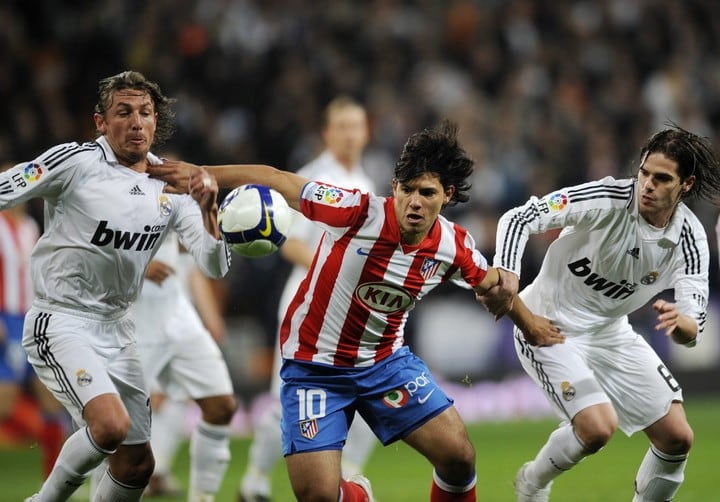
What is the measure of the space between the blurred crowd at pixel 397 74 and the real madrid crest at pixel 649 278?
6769 mm

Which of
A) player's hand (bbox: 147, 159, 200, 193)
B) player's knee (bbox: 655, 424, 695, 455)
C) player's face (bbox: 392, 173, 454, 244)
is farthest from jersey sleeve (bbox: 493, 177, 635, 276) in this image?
player's hand (bbox: 147, 159, 200, 193)

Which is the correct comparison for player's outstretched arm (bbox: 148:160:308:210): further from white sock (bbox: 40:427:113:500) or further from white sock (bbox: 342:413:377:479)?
white sock (bbox: 342:413:377:479)

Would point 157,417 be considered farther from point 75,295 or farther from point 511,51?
point 511,51

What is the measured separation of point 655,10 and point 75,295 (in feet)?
39.1

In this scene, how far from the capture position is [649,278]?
5973mm

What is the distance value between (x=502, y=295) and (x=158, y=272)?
7.58 feet

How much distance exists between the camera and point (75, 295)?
5.38 m

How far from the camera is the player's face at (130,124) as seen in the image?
5449mm

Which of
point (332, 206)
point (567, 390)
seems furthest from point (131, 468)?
Answer: point (567, 390)

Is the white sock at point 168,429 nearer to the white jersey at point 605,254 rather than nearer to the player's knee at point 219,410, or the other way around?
the player's knee at point 219,410

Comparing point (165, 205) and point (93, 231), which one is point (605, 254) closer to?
point (165, 205)

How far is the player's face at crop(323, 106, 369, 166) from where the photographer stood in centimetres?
803

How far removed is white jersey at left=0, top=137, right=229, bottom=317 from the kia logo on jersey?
0.66 meters

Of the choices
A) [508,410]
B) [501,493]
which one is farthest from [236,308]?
[501,493]
